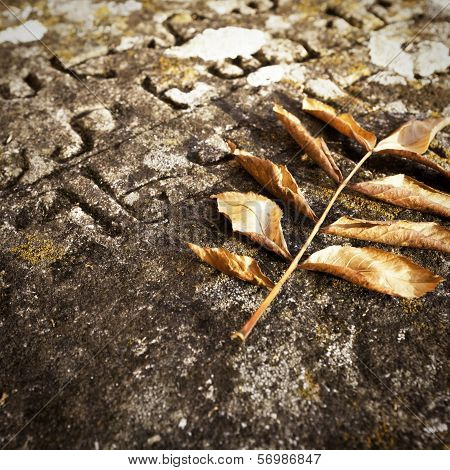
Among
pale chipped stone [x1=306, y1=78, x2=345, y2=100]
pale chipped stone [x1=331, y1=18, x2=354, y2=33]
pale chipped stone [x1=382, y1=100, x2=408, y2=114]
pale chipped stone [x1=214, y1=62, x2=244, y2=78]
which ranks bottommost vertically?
pale chipped stone [x1=214, y1=62, x2=244, y2=78]

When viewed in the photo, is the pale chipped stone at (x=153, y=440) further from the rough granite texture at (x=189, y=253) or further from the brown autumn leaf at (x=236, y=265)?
the brown autumn leaf at (x=236, y=265)

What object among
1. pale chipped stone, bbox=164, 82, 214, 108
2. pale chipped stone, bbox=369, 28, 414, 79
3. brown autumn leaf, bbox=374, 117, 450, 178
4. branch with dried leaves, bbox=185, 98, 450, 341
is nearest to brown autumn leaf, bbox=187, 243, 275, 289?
branch with dried leaves, bbox=185, 98, 450, 341

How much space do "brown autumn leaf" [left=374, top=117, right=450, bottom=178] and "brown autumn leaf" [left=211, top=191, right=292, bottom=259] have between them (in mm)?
450

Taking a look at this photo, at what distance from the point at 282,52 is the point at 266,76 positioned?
235mm

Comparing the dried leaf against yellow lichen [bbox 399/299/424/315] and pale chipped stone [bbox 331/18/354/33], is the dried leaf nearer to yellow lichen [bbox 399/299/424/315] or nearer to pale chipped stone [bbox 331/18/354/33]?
yellow lichen [bbox 399/299/424/315]

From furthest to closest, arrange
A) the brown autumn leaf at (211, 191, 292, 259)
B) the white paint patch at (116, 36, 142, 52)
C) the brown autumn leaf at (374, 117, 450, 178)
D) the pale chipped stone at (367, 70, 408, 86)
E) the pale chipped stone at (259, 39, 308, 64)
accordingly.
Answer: the white paint patch at (116, 36, 142, 52) → the pale chipped stone at (259, 39, 308, 64) → the pale chipped stone at (367, 70, 408, 86) → the brown autumn leaf at (374, 117, 450, 178) → the brown autumn leaf at (211, 191, 292, 259)

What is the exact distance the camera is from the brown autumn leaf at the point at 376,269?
959 millimetres

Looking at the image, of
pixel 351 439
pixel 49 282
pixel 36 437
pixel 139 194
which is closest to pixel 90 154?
pixel 139 194

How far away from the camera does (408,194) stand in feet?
3.88

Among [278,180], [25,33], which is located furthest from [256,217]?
[25,33]

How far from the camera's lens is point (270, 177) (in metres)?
1.22

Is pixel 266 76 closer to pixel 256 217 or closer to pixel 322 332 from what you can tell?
pixel 256 217

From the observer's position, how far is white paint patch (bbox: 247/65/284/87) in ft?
5.65

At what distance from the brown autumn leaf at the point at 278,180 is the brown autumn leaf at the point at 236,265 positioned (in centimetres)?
25
